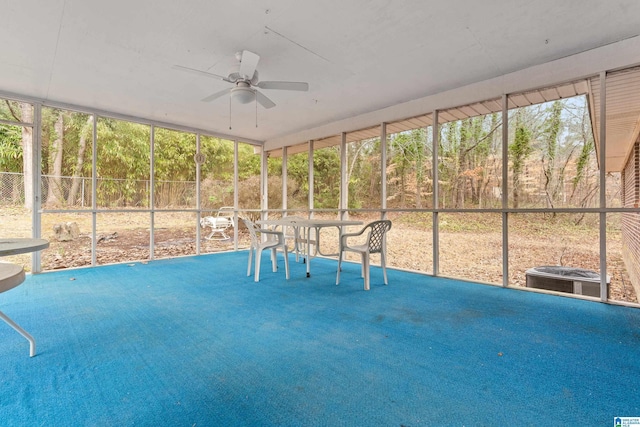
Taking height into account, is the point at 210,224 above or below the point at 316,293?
above

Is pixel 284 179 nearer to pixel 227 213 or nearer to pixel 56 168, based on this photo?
pixel 227 213

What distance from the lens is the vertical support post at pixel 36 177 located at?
4559 millimetres

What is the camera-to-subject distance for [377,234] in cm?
393

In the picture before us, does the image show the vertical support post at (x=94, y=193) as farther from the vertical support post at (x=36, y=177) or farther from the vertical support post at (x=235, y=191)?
the vertical support post at (x=235, y=191)

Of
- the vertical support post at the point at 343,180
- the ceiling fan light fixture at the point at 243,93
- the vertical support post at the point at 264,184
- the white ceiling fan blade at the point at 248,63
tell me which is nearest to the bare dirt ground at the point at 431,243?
the vertical support post at the point at 343,180

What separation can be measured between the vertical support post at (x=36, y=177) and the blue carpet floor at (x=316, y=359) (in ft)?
4.11

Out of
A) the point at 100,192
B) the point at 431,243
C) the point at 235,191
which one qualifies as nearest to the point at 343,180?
the point at 431,243

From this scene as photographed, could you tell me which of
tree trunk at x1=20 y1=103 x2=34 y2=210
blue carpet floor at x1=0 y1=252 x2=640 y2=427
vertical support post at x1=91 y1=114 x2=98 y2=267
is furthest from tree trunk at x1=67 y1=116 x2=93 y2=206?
blue carpet floor at x1=0 y1=252 x2=640 y2=427

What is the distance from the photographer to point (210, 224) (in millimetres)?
6844

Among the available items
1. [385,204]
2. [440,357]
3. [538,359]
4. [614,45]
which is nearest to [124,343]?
[440,357]

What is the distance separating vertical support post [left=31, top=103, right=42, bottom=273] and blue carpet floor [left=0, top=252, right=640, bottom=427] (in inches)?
49.3

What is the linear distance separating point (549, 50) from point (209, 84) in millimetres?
4223

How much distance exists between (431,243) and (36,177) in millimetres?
6387

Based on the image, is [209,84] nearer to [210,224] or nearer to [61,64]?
[61,64]
